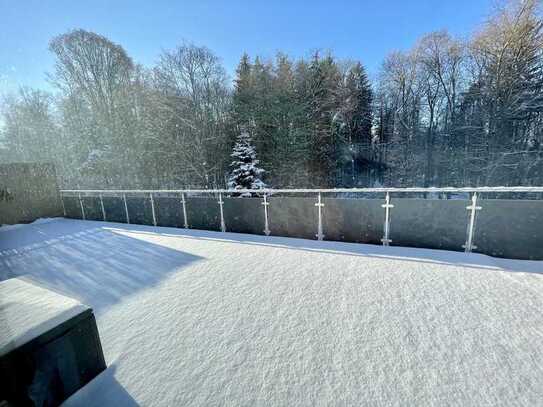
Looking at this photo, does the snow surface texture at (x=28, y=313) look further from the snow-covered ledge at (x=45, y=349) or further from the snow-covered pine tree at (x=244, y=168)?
the snow-covered pine tree at (x=244, y=168)

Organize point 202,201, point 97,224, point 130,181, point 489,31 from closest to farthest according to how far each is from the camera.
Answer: point 202,201, point 97,224, point 489,31, point 130,181

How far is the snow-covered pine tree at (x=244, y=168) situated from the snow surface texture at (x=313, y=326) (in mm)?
8129

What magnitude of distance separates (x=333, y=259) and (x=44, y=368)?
2.62 m

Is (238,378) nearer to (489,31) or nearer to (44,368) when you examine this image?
(44,368)

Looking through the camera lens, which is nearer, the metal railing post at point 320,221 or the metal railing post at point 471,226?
the metal railing post at point 471,226

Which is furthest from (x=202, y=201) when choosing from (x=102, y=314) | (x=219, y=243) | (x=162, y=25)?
(x=162, y=25)

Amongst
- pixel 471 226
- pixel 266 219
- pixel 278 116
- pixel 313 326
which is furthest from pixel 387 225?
pixel 278 116

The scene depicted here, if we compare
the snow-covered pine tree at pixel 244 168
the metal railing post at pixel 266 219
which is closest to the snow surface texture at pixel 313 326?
the metal railing post at pixel 266 219

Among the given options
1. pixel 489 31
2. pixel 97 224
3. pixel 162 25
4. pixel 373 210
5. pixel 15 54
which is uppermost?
pixel 489 31

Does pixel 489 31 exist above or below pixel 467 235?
above

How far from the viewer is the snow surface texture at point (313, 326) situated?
1244mm

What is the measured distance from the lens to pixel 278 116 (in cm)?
1215

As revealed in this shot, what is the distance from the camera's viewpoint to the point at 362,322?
1.75 m

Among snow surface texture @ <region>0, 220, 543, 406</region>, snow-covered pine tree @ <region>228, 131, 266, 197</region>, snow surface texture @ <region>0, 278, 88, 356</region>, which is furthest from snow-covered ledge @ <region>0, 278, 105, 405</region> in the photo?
snow-covered pine tree @ <region>228, 131, 266, 197</region>
